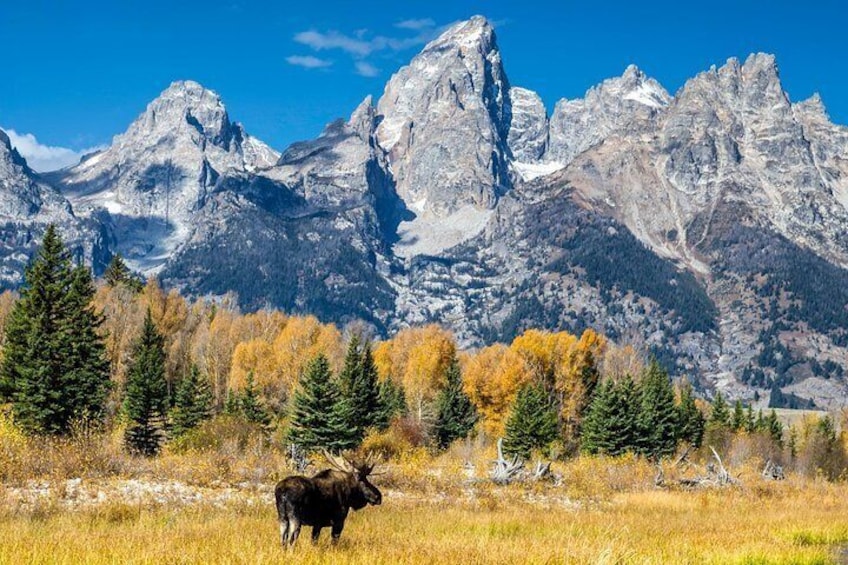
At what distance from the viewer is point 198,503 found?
755 inches

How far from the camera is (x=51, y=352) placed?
137 ft

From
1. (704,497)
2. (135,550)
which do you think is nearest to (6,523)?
(135,550)

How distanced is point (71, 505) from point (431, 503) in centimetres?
1021

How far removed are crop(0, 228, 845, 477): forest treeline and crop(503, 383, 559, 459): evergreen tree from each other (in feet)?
0.43

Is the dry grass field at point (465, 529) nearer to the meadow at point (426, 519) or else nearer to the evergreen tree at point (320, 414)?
the meadow at point (426, 519)

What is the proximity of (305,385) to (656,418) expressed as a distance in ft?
120

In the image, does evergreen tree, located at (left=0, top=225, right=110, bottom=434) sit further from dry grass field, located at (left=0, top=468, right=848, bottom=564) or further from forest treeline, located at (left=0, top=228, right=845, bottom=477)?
dry grass field, located at (left=0, top=468, right=848, bottom=564)

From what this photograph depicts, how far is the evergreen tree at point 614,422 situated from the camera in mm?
60281

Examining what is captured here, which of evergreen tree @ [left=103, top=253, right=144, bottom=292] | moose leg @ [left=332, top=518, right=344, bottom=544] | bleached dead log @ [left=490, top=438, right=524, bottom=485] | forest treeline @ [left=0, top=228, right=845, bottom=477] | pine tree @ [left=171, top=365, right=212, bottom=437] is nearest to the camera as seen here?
moose leg @ [left=332, top=518, right=344, bottom=544]

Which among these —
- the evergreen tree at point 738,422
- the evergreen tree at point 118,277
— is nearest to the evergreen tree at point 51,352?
the evergreen tree at point 118,277

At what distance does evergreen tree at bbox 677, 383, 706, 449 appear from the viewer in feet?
271

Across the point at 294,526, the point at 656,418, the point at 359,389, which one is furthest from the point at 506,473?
the point at 656,418

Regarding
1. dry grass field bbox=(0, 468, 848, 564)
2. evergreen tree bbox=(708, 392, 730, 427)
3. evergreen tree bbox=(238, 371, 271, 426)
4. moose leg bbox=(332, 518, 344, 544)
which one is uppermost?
evergreen tree bbox=(708, 392, 730, 427)

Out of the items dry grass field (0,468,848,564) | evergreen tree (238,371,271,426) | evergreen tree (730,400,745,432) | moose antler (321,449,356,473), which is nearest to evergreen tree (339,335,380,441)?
evergreen tree (238,371,271,426)
